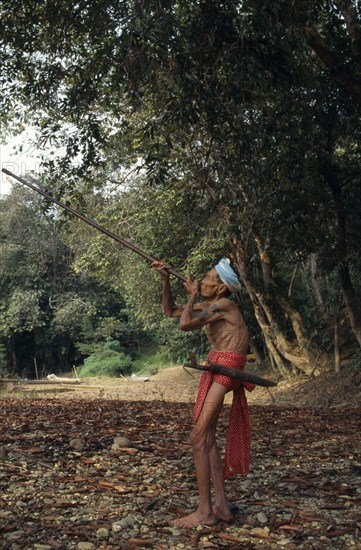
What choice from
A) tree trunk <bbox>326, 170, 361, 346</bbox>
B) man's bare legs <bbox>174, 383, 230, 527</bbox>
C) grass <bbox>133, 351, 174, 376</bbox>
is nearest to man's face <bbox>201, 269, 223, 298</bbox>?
man's bare legs <bbox>174, 383, 230, 527</bbox>

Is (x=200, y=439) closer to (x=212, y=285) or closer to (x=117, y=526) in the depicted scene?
(x=117, y=526)

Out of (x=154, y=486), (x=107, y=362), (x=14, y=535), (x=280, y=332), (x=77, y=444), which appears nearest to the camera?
(x=14, y=535)

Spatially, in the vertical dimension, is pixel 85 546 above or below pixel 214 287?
below

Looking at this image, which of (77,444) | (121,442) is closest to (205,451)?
(121,442)

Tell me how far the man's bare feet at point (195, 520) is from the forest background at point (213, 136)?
406 cm

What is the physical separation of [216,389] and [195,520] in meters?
0.95

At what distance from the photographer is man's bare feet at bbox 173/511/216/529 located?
16.6 feet

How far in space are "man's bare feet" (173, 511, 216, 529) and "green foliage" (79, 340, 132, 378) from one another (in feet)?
104

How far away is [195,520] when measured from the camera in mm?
5086

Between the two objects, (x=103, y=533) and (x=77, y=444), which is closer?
(x=103, y=533)

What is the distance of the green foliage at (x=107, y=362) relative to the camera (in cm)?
3681

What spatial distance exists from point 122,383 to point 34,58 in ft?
69.4

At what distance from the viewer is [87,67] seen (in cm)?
961

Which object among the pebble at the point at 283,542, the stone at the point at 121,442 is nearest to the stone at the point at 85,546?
the pebble at the point at 283,542
